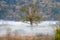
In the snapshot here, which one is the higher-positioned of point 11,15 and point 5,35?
point 11,15

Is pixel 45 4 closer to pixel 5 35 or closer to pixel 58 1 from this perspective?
pixel 58 1

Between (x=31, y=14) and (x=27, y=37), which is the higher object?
(x=31, y=14)

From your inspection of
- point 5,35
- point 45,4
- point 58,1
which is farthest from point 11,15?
point 58,1

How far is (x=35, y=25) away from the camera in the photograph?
284 centimetres

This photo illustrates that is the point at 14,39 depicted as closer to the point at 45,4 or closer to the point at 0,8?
the point at 0,8

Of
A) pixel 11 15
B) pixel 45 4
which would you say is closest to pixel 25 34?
pixel 11 15

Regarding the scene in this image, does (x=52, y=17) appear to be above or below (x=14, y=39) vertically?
above

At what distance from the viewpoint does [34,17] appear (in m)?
2.79

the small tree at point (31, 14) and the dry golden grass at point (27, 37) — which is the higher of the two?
→ the small tree at point (31, 14)

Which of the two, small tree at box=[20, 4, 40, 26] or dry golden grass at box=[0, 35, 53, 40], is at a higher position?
small tree at box=[20, 4, 40, 26]

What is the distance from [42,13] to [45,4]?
6.3 inches

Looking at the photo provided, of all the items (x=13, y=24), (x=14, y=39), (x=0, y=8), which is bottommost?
Answer: (x=14, y=39)

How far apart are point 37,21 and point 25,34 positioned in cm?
28

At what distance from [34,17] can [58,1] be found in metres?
0.47
